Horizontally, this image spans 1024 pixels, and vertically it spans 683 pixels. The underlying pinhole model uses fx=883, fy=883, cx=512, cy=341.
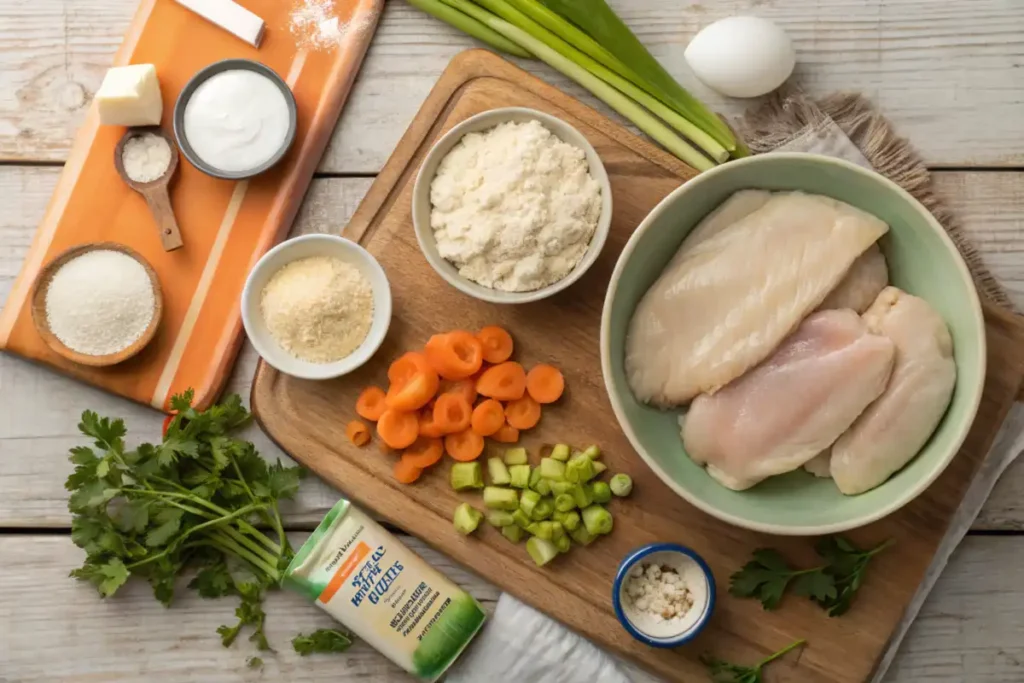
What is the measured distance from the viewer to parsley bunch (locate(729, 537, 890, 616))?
1.52m

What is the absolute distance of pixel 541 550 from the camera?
62.4 inches

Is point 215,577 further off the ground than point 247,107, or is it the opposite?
point 247,107

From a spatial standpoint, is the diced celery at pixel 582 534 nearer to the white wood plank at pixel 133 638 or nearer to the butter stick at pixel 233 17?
the white wood plank at pixel 133 638

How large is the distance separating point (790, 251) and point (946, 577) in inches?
31.0

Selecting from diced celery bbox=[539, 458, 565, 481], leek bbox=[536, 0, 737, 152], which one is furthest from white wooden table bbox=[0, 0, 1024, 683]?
diced celery bbox=[539, 458, 565, 481]

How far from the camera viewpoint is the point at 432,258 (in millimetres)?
1543

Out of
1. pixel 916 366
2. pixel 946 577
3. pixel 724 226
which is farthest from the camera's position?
pixel 946 577

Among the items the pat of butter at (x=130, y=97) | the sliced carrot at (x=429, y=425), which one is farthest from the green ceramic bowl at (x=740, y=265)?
the pat of butter at (x=130, y=97)

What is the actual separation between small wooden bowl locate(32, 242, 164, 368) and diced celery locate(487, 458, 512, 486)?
69 cm

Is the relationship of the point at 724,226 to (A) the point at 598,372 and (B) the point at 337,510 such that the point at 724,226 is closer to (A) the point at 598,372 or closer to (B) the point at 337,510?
(A) the point at 598,372

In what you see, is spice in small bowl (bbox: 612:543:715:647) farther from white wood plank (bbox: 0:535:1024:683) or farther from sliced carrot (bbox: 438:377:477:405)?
white wood plank (bbox: 0:535:1024:683)

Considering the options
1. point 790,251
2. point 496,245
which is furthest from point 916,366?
point 496,245

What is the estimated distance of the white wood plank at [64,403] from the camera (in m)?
1.73

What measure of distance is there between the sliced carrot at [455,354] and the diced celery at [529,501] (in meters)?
0.24
